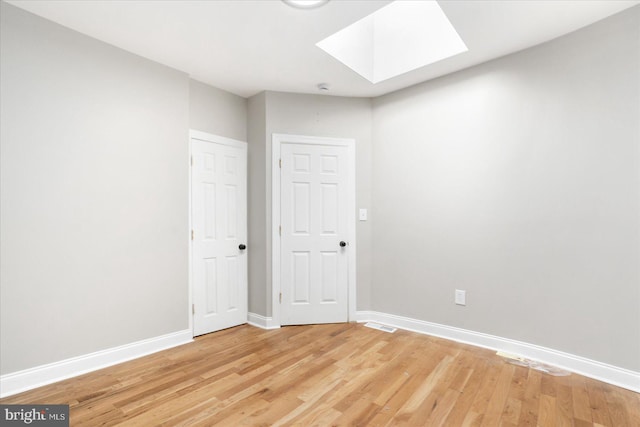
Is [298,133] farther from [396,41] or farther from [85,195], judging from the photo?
[85,195]

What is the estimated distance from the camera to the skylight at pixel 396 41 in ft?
9.25

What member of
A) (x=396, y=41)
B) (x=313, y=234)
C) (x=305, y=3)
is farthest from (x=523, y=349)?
(x=305, y=3)

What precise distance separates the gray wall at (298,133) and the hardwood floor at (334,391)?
0.86m

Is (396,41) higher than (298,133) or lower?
higher

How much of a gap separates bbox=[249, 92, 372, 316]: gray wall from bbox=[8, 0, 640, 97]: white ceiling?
0.53 meters

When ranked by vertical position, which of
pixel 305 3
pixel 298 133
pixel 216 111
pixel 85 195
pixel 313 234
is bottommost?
pixel 313 234

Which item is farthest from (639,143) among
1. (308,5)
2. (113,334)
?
(113,334)

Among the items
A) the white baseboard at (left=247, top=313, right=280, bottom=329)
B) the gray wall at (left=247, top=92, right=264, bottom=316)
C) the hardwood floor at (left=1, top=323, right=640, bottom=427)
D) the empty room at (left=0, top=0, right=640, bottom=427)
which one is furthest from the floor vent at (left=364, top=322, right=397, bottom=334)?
the gray wall at (left=247, top=92, right=264, bottom=316)

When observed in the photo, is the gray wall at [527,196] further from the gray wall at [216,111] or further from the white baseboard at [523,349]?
the gray wall at [216,111]

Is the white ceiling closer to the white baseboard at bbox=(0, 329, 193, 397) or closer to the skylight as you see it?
the skylight

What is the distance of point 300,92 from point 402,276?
2374 millimetres

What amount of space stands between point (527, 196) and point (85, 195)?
362 cm

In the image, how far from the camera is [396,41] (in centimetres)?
317

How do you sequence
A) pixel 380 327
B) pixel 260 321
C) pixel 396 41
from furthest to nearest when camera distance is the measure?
pixel 260 321 → pixel 380 327 → pixel 396 41
